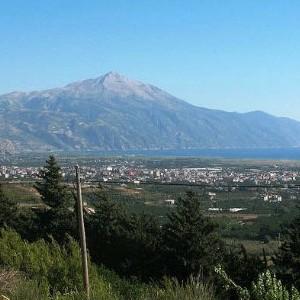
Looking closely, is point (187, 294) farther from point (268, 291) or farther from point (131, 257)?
point (131, 257)

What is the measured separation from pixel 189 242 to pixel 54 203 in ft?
41.4

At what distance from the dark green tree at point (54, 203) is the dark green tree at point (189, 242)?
779 centimetres

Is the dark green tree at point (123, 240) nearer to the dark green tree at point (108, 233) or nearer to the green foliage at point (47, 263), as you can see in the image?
the dark green tree at point (108, 233)

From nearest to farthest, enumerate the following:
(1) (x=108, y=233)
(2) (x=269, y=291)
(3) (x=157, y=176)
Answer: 1. (2) (x=269, y=291)
2. (1) (x=108, y=233)
3. (3) (x=157, y=176)

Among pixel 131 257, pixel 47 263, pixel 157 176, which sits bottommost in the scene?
pixel 131 257

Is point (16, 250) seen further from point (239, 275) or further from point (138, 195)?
point (138, 195)

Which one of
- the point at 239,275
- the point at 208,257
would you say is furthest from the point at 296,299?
the point at 208,257

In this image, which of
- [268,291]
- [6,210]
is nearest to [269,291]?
[268,291]

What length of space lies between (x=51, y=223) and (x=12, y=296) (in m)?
28.5

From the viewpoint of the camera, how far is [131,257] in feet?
98.7

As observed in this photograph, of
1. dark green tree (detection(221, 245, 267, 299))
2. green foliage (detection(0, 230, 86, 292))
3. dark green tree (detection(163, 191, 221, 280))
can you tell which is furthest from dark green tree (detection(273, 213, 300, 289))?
green foliage (detection(0, 230, 86, 292))

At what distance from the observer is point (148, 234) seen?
33688 millimetres

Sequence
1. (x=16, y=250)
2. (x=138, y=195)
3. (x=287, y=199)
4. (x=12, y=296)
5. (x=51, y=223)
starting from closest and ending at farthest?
Answer: (x=12, y=296), (x=16, y=250), (x=51, y=223), (x=287, y=199), (x=138, y=195)

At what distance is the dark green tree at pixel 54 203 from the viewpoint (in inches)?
1411
